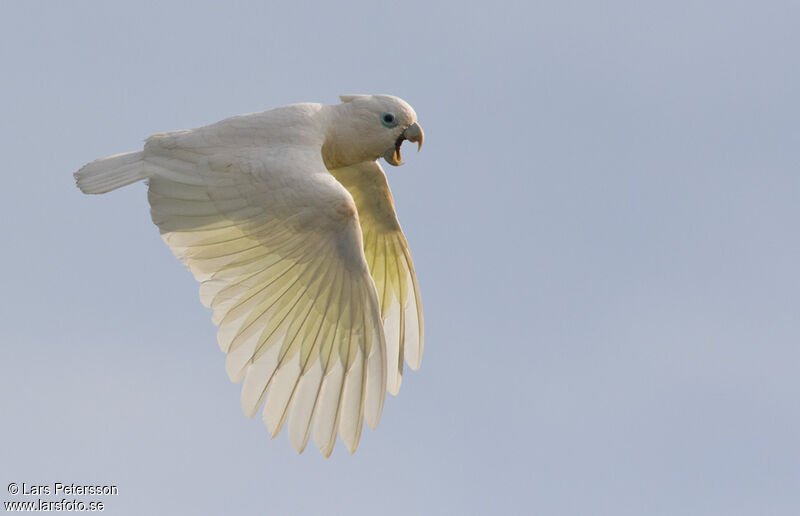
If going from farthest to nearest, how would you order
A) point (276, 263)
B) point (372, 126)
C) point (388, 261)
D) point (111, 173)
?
point (388, 261)
point (372, 126)
point (111, 173)
point (276, 263)

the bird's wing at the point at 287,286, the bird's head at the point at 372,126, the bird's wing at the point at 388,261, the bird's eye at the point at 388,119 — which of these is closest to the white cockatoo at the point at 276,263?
the bird's wing at the point at 287,286

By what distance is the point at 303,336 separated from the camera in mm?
7996

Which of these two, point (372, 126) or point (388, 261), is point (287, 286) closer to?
point (372, 126)

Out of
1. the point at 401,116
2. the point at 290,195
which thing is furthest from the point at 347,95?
the point at 290,195

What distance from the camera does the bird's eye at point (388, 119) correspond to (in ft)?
29.4

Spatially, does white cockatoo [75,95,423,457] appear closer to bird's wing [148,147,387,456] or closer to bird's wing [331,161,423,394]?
bird's wing [148,147,387,456]

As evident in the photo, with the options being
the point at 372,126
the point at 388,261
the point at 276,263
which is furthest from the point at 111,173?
the point at 388,261

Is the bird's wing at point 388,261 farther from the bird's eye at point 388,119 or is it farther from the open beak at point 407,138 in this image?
the bird's eye at point 388,119

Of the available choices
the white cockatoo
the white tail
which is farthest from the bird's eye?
the white tail

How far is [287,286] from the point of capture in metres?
8.06

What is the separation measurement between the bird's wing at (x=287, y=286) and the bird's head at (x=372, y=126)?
831 mm

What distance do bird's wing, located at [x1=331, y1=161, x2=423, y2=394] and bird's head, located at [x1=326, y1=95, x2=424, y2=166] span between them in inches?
17.1

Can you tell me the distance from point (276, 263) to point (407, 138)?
1.72 m

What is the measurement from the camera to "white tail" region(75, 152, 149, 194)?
8320 mm
